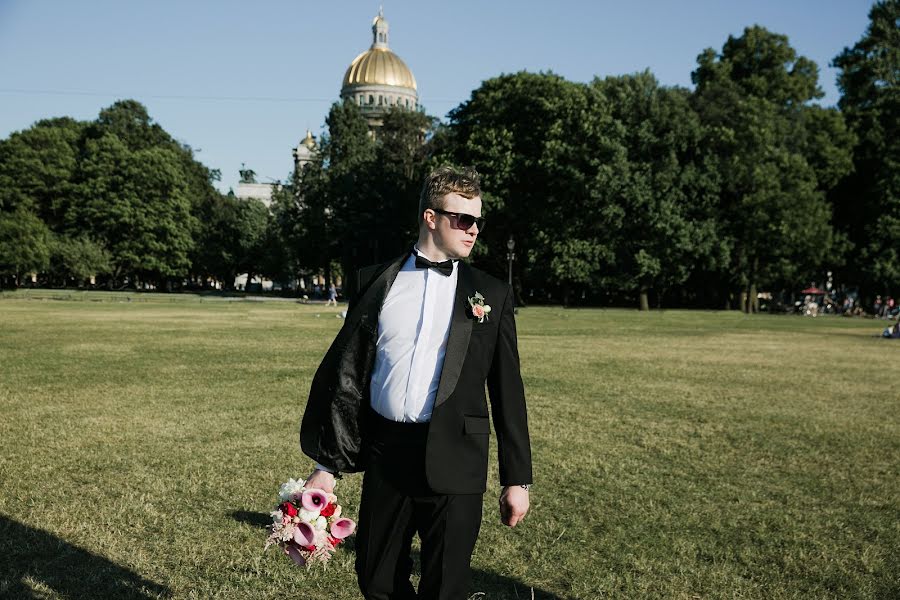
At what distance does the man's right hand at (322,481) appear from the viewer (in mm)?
3576

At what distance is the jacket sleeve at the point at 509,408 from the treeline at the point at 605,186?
156ft

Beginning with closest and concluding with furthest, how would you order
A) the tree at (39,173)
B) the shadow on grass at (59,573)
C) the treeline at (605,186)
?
the shadow on grass at (59,573) → the treeline at (605,186) → the tree at (39,173)

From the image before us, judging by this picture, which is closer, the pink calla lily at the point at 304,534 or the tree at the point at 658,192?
the pink calla lily at the point at 304,534

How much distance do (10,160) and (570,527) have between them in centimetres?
7954

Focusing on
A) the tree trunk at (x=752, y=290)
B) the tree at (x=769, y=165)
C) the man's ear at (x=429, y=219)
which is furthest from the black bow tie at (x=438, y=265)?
the tree trunk at (x=752, y=290)

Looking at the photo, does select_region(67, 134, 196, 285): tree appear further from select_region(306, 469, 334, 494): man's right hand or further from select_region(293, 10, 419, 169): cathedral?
select_region(306, 469, 334, 494): man's right hand

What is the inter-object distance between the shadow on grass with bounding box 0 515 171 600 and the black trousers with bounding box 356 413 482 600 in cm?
232

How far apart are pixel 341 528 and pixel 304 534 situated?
170 mm

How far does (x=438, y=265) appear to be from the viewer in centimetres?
358

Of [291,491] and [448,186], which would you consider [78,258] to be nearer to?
[291,491]

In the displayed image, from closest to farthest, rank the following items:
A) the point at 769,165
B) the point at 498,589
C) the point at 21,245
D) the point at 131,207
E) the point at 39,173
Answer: the point at 498,589, the point at 769,165, the point at 21,245, the point at 131,207, the point at 39,173

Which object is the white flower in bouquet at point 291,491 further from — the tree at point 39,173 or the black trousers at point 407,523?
the tree at point 39,173

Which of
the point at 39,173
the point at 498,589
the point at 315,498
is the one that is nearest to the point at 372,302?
the point at 315,498

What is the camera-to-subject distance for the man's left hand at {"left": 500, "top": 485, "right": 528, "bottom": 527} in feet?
11.6
